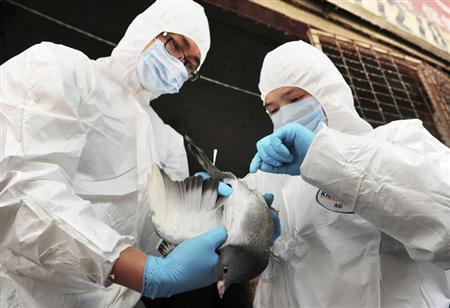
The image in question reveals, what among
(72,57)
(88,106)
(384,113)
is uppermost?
(72,57)

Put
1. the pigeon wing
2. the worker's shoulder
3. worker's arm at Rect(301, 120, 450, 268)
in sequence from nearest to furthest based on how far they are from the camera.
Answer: worker's arm at Rect(301, 120, 450, 268) < the pigeon wing < the worker's shoulder

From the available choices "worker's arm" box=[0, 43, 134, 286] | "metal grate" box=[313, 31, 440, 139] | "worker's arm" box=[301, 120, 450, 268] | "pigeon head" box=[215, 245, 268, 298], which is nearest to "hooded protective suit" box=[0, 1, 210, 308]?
"worker's arm" box=[0, 43, 134, 286]

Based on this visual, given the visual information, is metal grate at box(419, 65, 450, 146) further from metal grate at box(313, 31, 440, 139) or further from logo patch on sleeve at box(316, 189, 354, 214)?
logo patch on sleeve at box(316, 189, 354, 214)

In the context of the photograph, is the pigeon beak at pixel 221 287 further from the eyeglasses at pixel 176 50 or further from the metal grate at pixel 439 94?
the metal grate at pixel 439 94

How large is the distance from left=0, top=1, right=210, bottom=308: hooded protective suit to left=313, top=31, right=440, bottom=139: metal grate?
1.37 meters

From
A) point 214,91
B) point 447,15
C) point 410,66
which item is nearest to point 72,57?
point 214,91

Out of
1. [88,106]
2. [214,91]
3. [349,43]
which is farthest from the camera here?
[349,43]

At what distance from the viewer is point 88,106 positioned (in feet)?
3.63

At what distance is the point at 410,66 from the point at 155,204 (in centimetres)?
263

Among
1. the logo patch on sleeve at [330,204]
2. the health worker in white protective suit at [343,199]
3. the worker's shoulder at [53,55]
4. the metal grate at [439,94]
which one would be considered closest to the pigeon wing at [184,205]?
the health worker in white protective suit at [343,199]

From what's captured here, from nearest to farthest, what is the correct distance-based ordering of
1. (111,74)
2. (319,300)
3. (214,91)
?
1. (319,300)
2. (111,74)
3. (214,91)

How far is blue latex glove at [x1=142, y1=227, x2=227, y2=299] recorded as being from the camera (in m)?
0.83

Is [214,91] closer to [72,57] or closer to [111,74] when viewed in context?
[111,74]

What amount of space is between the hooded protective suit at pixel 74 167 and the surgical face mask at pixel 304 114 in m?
0.50
